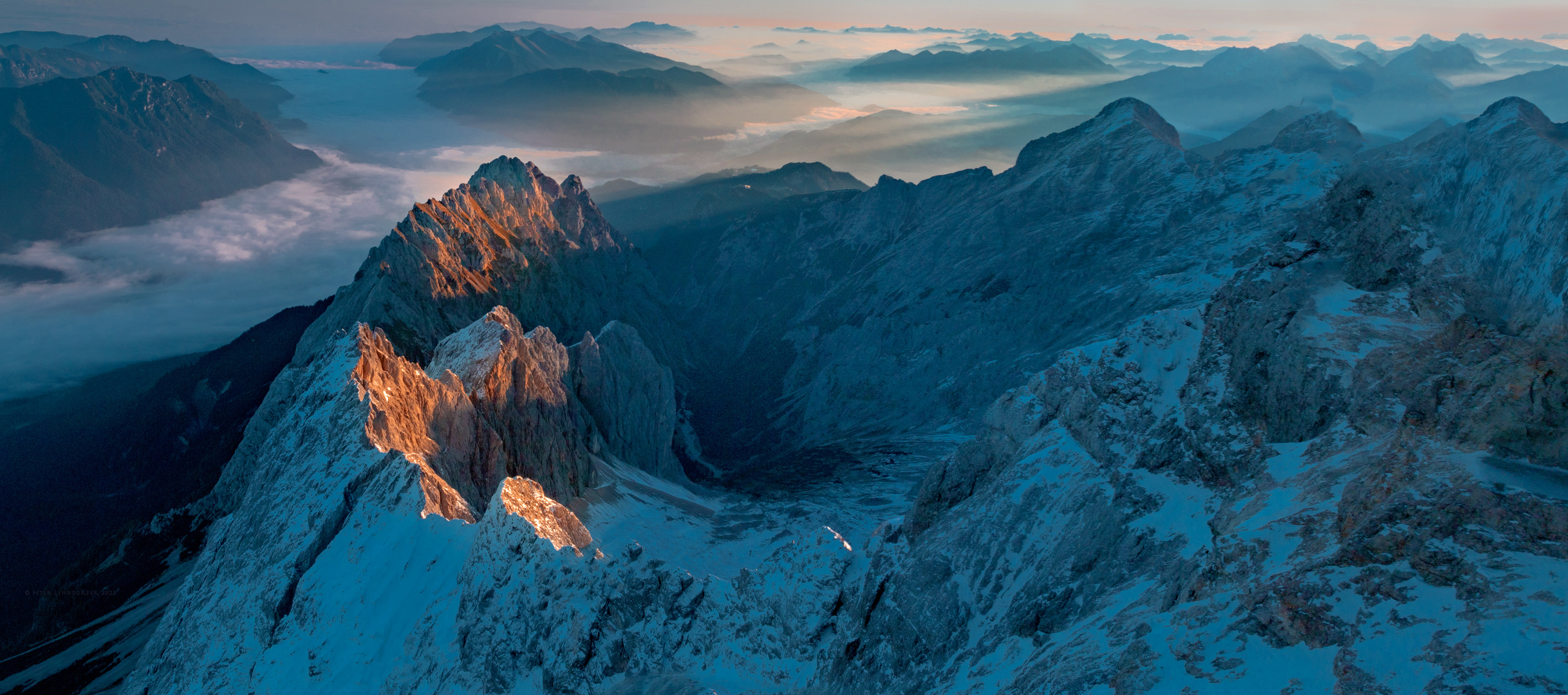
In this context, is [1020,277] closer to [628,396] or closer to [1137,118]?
[1137,118]

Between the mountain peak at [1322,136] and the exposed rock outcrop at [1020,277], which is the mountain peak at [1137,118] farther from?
the mountain peak at [1322,136]

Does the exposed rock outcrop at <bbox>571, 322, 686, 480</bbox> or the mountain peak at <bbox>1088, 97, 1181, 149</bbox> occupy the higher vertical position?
the mountain peak at <bbox>1088, 97, 1181, 149</bbox>

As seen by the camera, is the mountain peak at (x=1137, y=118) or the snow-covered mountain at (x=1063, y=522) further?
the mountain peak at (x=1137, y=118)

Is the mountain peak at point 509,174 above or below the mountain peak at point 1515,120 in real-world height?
above

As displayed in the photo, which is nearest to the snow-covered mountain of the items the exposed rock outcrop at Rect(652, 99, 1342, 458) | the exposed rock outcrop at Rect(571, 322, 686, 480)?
the exposed rock outcrop at Rect(571, 322, 686, 480)

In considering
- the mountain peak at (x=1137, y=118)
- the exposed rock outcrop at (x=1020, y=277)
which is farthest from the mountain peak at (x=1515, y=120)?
the mountain peak at (x=1137, y=118)

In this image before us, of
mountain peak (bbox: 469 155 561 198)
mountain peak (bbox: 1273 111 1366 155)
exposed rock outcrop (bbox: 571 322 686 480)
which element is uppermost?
mountain peak (bbox: 469 155 561 198)

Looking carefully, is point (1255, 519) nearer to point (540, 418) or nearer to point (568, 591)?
point (568, 591)

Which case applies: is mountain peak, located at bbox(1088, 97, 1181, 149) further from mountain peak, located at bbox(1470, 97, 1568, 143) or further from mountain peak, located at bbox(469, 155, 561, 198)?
mountain peak, located at bbox(469, 155, 561, 198)

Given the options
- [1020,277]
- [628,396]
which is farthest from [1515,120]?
[628,396]

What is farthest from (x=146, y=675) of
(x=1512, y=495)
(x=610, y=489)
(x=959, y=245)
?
(x=959, y=245)

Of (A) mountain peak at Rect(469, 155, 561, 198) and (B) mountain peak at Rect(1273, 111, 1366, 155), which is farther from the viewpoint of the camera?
(A) mountain peak at Rect(469, 155, 561, 198)
